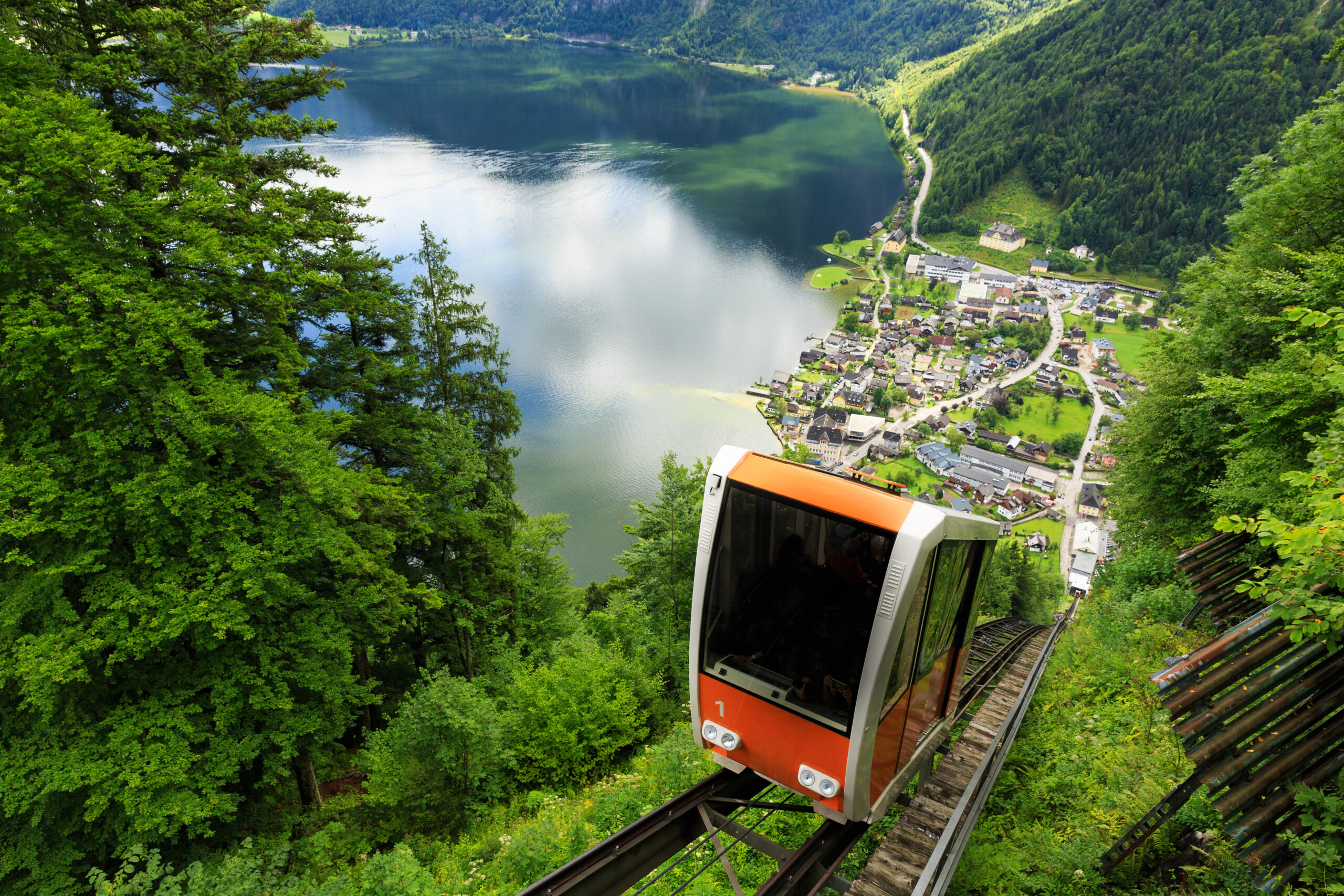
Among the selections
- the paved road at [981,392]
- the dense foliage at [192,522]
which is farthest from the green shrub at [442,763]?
the paved road at [981,392]

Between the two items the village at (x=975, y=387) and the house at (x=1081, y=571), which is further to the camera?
the village at (x=975, y=387)

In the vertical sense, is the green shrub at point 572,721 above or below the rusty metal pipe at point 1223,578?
below

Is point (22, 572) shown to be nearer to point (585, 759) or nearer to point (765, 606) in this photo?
point (585, 759)

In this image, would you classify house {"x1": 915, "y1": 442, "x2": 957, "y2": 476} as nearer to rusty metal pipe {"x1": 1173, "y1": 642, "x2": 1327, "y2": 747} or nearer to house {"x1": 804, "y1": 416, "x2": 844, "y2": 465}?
house {"x1": 804, "y1": 416, "x2": 844, "y2": 465}

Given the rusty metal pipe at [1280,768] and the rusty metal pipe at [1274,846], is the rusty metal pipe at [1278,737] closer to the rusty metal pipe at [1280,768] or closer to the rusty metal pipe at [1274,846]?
the rusty metal pipe at [1280,768]

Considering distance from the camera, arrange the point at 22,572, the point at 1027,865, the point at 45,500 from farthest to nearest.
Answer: the point at 22,572, the point at 45,500, the point at 1027,865

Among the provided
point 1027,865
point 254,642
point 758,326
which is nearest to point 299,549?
point 254,642
